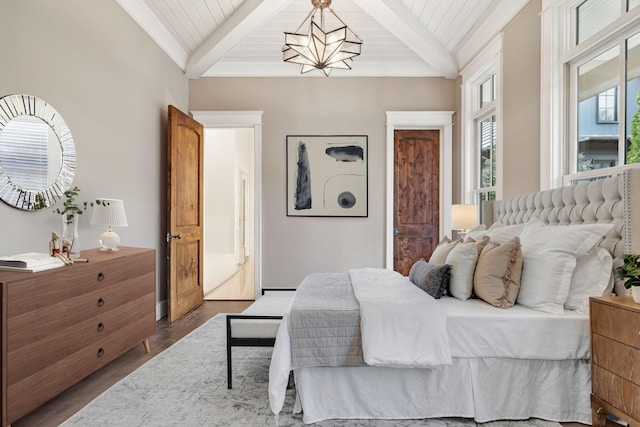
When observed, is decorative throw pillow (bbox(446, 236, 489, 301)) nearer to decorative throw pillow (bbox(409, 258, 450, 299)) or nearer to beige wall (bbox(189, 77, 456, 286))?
decorative throw pillow (bbox(409, 258, 450, 299))

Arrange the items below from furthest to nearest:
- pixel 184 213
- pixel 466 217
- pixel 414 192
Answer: pixel 414 192
pixel 184 213
pixel 466 217

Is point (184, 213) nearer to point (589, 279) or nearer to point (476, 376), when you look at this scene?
point (476, 376)

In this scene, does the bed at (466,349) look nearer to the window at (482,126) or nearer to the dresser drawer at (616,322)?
the dresser drawer at (616,322)

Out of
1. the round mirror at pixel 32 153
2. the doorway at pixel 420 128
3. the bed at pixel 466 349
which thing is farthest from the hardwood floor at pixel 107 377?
the doorway at pixel 420 128

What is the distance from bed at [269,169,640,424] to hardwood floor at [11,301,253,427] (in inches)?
48.0

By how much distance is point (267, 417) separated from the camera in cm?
206

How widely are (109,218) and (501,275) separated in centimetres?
263

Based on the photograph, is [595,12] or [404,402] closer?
[404,402]

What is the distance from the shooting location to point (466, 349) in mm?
2021

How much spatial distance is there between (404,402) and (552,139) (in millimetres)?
2208

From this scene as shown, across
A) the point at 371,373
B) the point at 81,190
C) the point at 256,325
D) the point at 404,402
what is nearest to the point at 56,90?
the point at 81,190

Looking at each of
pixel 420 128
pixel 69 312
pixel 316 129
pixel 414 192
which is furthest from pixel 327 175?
pixel 69 312

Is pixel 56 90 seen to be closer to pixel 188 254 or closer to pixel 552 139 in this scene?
pixel 188 254

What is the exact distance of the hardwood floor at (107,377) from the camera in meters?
2.07
